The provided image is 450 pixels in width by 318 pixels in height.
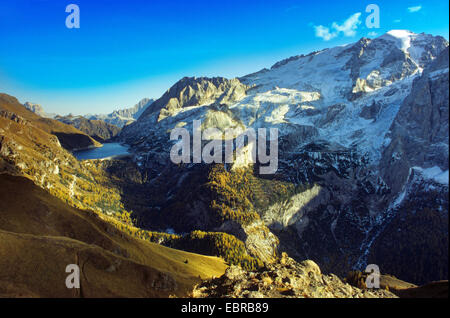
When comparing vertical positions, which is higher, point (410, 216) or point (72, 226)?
point (72, 226)

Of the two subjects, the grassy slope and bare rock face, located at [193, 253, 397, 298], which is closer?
bare rock face, located at [193, 253, 397, 298]

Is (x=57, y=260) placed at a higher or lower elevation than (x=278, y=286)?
higher

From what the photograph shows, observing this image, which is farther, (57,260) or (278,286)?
(57,260)

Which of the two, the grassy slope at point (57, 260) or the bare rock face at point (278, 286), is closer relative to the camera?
the bare rock face at point (278, 286)
